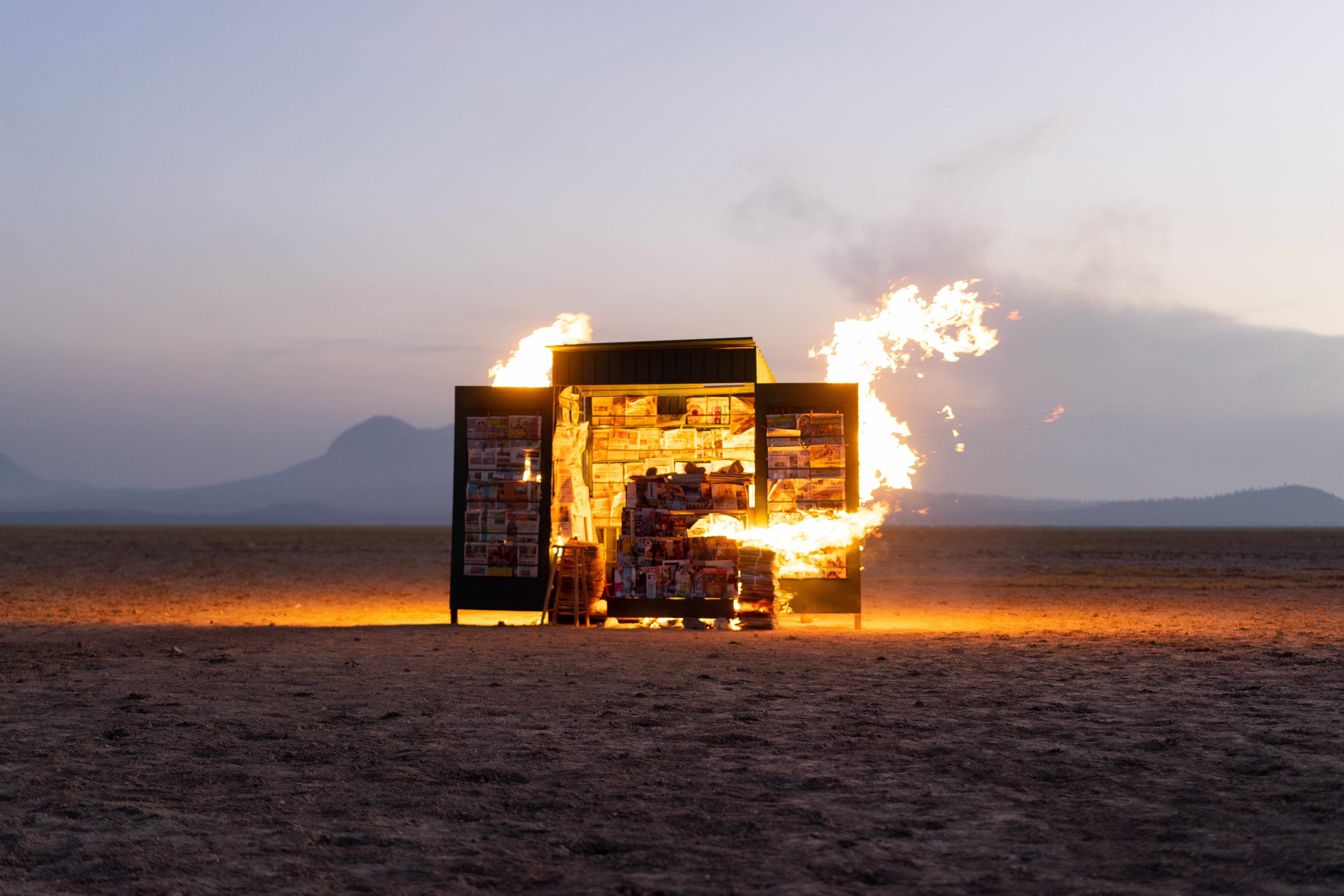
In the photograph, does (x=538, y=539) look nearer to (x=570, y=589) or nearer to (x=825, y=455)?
(x=570, y=589)

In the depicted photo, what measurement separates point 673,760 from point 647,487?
9386 mm

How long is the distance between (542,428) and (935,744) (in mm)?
10156

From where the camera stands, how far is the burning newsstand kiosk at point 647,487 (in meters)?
15.4

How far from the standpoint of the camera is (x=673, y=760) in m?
6.49

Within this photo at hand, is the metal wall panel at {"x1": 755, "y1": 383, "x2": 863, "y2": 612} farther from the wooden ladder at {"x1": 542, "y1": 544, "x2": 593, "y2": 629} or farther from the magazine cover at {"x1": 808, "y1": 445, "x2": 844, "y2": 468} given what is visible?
the wooden ladder at {"x1": 542, "y1": 544, "x2": 593, "y2": 629}

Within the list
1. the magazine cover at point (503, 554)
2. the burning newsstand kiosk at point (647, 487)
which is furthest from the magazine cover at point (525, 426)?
the magazine cover at point (503, 554)

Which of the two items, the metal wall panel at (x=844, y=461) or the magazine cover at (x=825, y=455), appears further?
the magazine cover at (x=825, y=455)

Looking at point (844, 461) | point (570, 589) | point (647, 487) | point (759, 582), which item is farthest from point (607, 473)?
point (844, 461)

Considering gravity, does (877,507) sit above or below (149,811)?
above

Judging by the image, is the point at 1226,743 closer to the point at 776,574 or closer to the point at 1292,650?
the point at 1292,650

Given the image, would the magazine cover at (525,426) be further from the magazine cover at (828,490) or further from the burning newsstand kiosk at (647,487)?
the magazine cover at (828,490)

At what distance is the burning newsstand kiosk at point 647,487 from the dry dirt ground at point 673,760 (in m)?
0.81

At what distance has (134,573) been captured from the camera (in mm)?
31500

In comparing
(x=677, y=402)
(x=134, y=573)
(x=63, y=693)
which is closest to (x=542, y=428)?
(x=677, y=402)
